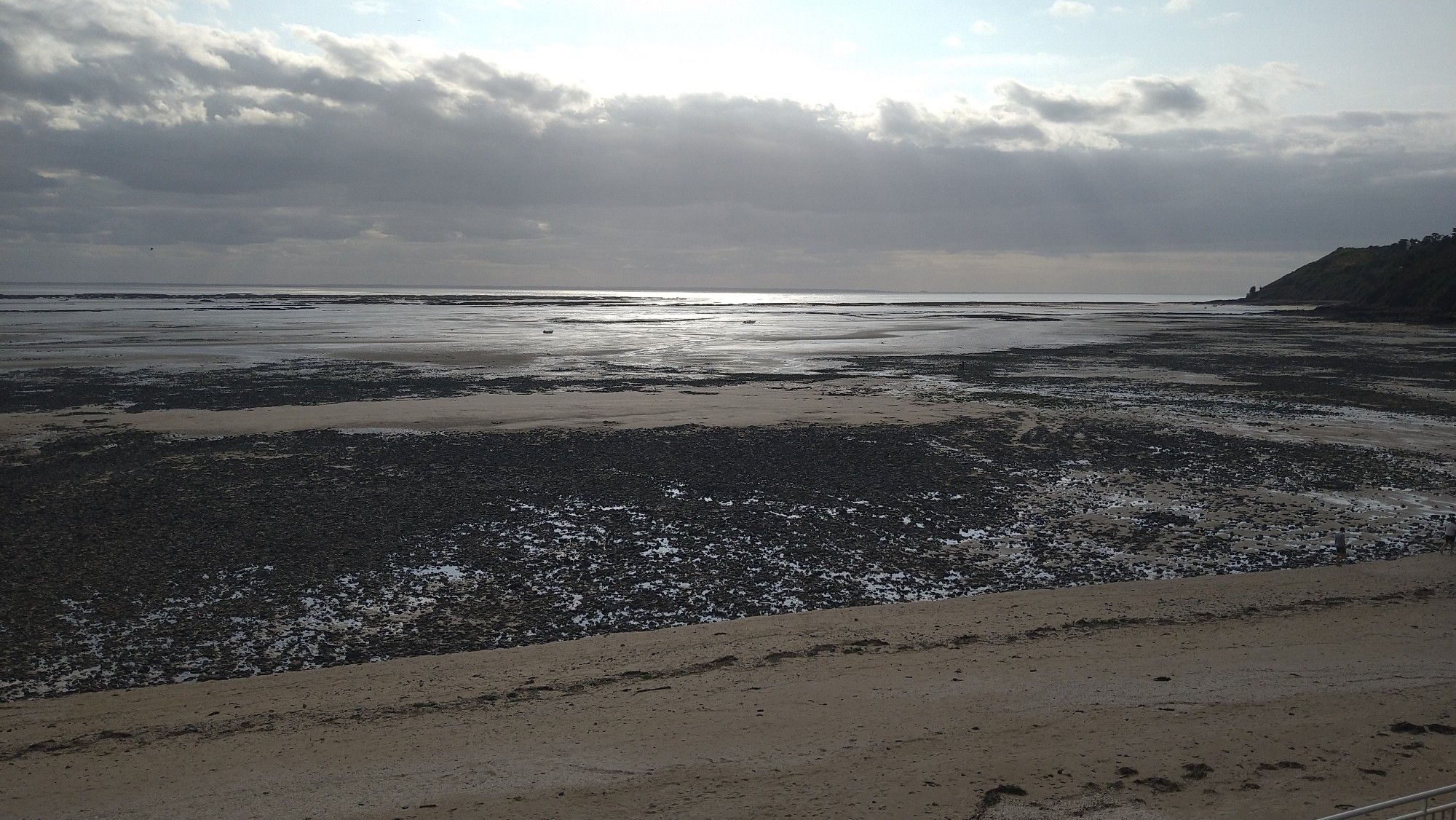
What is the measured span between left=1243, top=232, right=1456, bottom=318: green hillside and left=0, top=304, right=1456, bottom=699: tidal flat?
65718 mm

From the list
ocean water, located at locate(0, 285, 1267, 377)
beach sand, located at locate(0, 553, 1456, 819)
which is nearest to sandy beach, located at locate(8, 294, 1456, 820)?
beach sand, located at locate(0, 553, 1456, 819)

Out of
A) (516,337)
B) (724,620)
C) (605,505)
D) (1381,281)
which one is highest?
(1381,281)

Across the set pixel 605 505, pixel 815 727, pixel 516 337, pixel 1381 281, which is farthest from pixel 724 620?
pixel 1381 281

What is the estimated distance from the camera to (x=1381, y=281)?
10262 centimetres

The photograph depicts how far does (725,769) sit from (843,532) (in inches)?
306

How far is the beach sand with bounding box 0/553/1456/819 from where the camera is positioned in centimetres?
679

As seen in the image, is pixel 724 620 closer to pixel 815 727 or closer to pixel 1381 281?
pixel 815 727

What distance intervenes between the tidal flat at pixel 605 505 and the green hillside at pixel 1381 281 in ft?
216

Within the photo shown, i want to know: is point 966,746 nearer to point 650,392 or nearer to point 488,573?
point 488,573

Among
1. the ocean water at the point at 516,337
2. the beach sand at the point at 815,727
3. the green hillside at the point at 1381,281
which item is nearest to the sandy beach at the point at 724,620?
the beach sand at the point at 815,727

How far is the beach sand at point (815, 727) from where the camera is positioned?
22.3 feet

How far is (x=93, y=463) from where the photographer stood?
19.5 meters

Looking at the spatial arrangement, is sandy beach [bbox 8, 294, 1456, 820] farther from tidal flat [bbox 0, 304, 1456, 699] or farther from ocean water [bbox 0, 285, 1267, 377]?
ocean water [bbox 0, 285, 1267, 377]

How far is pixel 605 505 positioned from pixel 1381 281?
11664 cm
